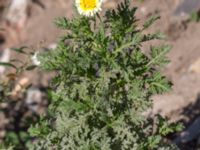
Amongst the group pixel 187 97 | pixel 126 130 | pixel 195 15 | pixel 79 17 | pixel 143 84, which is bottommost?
pixel 126 130

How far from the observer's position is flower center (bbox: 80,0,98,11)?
9.65 ft

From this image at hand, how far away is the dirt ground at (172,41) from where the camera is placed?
188 inches

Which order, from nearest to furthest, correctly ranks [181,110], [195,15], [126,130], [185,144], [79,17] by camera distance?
[79,17] → [126,130] → [185,144] → [181,110] → [195,15]

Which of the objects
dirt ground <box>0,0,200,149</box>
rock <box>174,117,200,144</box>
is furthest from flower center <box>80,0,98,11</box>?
rock <box>174,117,200,144</box>

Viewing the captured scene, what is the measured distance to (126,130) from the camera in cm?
318

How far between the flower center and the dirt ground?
1044 millimetres

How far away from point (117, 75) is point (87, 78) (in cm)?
17

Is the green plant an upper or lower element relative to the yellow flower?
lower

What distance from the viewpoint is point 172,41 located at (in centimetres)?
577

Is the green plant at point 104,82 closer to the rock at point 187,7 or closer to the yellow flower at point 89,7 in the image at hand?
the yellow flower at point 89,7

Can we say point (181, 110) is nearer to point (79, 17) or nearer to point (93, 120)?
point (93, 120)

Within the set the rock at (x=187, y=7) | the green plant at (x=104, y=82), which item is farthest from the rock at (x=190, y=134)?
the rock at (x=187, y=7)

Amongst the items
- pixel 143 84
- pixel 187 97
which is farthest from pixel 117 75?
pixel 187 97

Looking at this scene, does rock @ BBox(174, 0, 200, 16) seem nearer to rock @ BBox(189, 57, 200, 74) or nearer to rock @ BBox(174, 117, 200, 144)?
rock @ BBox(189, 57, 200, 74)
